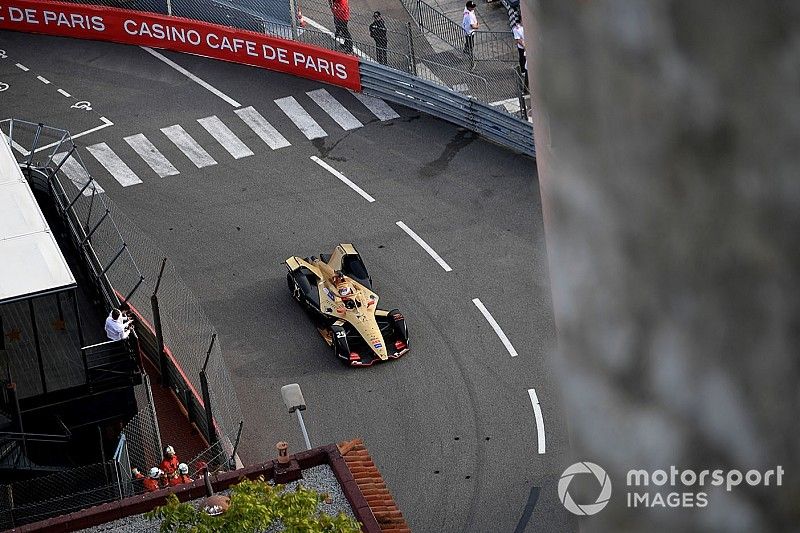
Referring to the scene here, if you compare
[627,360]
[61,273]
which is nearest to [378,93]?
[61,273]

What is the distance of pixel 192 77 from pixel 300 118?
3.89 metres

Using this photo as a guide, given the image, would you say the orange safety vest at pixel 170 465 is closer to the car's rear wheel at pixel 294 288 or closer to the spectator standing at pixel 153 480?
the spectator standing at pixel 153 480

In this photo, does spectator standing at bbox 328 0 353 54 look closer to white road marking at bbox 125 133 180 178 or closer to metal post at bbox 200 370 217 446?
white road marking at bbox 125 133 180 178

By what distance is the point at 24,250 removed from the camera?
19.7m

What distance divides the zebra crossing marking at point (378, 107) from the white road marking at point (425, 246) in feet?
16.6

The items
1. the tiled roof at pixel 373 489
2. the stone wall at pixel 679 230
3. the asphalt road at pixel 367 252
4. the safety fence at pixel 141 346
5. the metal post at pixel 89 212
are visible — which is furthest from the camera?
the metal post at pixel 89 212

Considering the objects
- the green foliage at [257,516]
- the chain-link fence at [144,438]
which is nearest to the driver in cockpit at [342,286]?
the chain-link fence at [144,438]

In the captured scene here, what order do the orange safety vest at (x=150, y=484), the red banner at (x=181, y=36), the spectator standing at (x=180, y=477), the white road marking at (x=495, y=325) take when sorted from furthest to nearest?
1. the red banner at (x=181, y=36)
2. the white road marking at (x=495, y=325)
3. the spectator standing at (x=180, y=477)
4. the orange safety vest at (x=150, y=484)

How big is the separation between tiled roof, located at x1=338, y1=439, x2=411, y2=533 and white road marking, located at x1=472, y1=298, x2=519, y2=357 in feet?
21.2

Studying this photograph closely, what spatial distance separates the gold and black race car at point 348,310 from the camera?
23.2 m

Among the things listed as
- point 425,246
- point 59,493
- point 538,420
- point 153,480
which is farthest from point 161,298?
point 538,420

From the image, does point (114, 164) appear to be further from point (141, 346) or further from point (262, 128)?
point (141, 346)

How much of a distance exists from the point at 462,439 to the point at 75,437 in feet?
20.8

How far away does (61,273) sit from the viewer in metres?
19.0
